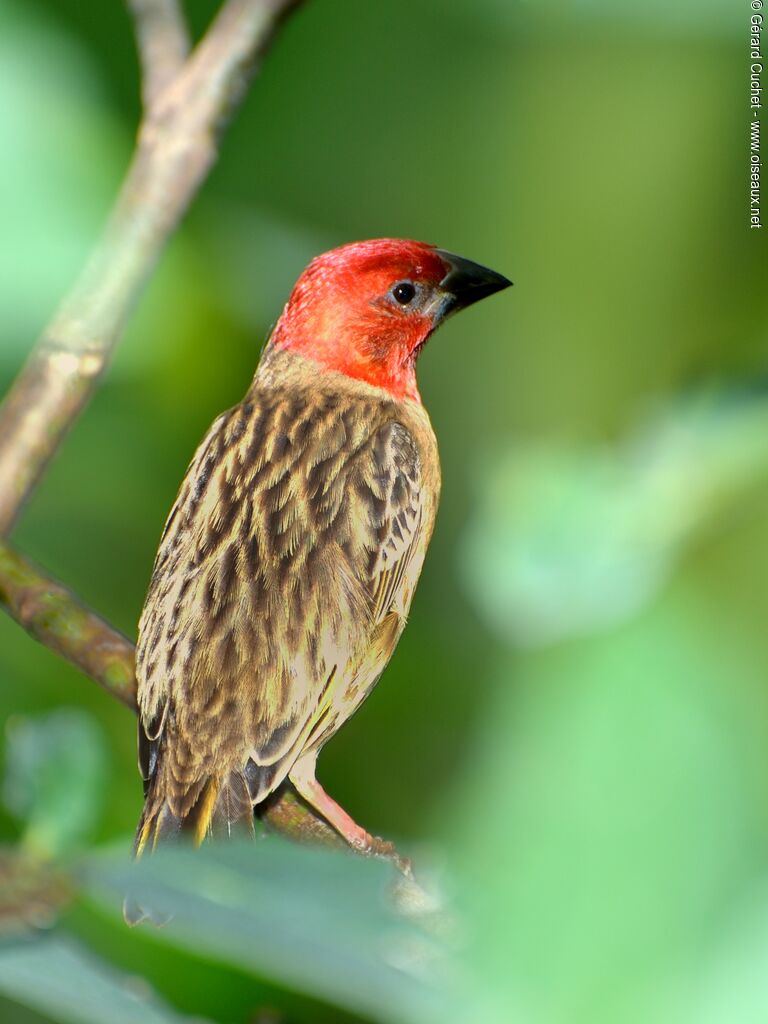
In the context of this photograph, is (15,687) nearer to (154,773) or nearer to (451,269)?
(154,773)

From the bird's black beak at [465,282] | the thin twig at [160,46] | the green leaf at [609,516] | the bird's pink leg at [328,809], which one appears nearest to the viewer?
the green leaf at [609,516]

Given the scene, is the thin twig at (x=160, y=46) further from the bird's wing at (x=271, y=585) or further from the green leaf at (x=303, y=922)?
the green leaf at (x=303, y=922)

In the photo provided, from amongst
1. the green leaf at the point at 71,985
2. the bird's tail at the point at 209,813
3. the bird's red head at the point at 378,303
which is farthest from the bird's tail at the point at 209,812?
the green leaf at the point at 71,985

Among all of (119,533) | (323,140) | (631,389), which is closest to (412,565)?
(119,533)

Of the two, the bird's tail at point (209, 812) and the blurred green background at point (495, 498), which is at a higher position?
the blurred green background at point (495, 498)

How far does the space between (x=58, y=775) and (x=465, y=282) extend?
203 centimetres

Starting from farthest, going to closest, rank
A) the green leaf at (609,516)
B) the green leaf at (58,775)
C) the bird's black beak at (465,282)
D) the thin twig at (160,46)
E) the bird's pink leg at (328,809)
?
1. the bird's black beak at (465,282)
2. the bird's pink leg at (328,809)
3. the thin twig at (160,46)
4. the green leaf at (58,775)
5. the green leaf at (609,516)

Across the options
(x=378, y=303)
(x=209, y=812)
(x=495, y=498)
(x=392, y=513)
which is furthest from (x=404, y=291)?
(x=495, y=498)

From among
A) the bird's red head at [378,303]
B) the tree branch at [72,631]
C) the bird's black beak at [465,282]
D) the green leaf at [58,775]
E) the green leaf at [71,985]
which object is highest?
the bird's black beak at [465,282]

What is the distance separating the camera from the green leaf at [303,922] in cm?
43

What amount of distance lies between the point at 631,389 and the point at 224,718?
5.44ft

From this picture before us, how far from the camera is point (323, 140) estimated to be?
14.9ft

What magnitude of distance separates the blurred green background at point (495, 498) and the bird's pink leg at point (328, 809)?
0.19 meters

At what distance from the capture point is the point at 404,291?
2.88m
